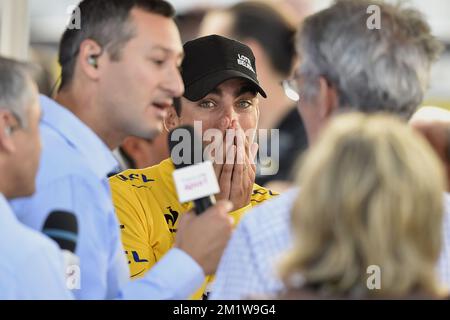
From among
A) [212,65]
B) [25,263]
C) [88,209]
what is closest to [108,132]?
[88,209]

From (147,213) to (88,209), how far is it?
31.0 inches

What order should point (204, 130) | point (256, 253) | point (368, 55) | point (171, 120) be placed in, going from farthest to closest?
point (171, 120), point (204, 130), point (368, 55), point (256, 253)

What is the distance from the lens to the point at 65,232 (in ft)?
7.29

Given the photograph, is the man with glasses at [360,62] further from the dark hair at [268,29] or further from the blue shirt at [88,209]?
the dark hair at [268,29]

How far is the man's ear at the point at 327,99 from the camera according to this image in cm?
227

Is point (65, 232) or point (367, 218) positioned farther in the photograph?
point (65, 232)

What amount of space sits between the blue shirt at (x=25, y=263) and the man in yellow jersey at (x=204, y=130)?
929 mm

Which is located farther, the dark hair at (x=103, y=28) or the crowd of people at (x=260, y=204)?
the dark hair at (x=103, y=28)

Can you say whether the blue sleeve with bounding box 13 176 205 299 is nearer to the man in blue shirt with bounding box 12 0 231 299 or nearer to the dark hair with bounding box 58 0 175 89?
the man in blue shirt with bounding box 12 0 231 299

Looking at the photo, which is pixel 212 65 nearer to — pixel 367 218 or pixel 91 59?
pixel 91 59

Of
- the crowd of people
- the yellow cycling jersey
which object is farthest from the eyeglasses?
the yellow cycling jersey

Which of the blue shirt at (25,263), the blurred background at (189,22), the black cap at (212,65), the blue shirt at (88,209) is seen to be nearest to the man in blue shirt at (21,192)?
the blue shirt at (25,263)

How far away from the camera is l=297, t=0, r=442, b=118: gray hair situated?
2.24 metres

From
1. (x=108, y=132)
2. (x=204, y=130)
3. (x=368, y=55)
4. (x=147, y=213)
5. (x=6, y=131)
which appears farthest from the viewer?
(x=204, y=130)
